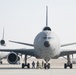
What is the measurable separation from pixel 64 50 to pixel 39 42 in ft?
14.7

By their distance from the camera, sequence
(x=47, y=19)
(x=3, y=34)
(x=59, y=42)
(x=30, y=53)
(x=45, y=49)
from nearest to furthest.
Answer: (x=45, y=49), (x=59, y=42), (x=30, y=53), (x=47, y=19), (x=3, y=34)

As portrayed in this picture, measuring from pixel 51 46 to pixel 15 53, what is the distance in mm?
5522

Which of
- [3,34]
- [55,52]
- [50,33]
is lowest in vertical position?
[55,52]

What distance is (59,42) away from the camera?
1147 inches

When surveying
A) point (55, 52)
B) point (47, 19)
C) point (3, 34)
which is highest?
point (3, 34)

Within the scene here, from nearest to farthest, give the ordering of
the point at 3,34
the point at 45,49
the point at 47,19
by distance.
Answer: the point at 45,49, the point at 47,19, the point at 3,34

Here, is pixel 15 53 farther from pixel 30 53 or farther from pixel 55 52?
pixel 55 52

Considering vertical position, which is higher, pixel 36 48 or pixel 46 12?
pixel 46 12

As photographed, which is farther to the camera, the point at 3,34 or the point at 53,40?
the point at 3,34

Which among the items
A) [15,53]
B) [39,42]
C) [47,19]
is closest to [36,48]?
[39,42]

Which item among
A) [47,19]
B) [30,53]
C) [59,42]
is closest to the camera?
[59,42]

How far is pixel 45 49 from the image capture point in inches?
1060

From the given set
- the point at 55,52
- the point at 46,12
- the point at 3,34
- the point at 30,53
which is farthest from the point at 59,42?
the point at 3,34

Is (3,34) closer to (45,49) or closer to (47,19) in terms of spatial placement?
(47,19)
